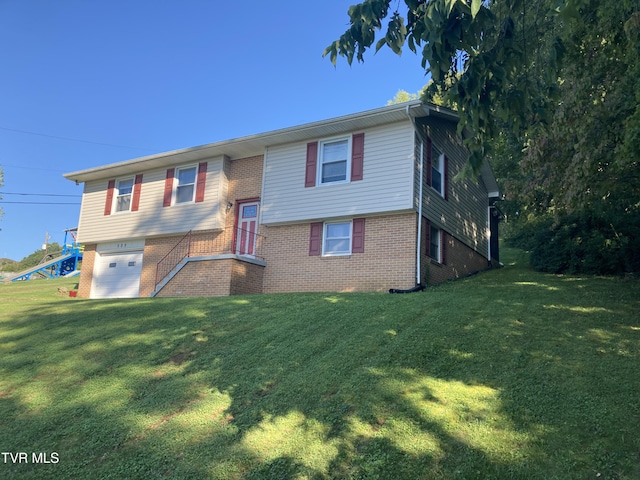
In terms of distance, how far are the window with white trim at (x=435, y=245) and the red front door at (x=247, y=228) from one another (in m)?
5.41

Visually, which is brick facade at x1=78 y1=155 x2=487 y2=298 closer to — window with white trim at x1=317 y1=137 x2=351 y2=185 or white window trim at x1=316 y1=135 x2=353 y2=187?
white window trim at x1=316 y1=135 x2=353 y2=187

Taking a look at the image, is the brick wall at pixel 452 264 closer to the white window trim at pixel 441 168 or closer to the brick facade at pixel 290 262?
the brick facade at pixel 290 262

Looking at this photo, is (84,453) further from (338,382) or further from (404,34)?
(404,34)

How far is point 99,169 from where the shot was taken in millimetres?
17141

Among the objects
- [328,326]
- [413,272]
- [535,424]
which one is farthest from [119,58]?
[535,424]

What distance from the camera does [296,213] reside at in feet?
44.4

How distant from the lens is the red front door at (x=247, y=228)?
14820 mm

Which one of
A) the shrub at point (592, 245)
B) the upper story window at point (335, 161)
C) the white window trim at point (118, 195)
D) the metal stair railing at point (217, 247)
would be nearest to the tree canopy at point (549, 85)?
the shrub at point (592, 245)

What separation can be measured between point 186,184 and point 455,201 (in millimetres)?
9121

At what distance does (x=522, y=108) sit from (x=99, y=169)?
16.3 meters

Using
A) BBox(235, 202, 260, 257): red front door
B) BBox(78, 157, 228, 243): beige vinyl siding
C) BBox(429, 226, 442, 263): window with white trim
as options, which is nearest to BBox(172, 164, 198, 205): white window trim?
BBox(78, 157, 228, 243): beige vinyl siding

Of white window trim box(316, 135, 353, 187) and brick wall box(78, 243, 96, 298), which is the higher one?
white window trim box(316, 135, 353, 187)

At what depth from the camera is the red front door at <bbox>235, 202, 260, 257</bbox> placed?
48.6 ft

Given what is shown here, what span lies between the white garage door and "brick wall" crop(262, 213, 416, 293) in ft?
18.8
